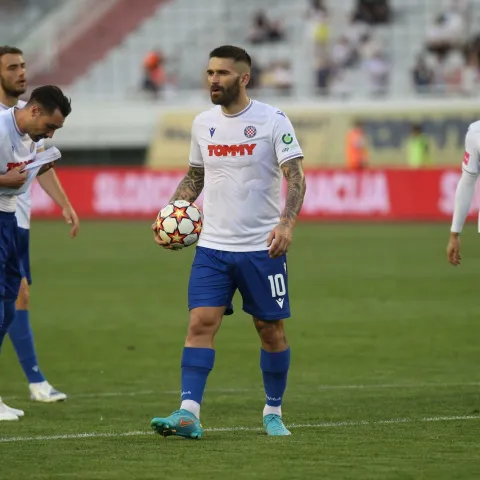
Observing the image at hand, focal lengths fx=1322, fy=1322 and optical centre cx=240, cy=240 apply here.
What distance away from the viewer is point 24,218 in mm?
9875

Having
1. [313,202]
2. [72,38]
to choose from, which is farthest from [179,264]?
[72,38]

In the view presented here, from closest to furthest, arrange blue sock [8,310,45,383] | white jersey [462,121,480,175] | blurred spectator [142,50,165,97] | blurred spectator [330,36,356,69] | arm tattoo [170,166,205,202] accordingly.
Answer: arm tattoo [170,166,205,202], white jersey [462,121,480,175], blue sock [8,310,45,383], blurred spectator [330,36,356,69], blurred spectator [142,50,165,97]

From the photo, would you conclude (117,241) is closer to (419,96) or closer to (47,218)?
(47,218)

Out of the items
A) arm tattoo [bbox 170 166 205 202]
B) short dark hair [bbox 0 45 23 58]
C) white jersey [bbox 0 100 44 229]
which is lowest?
white jersey [bbox 0 100 44 229]

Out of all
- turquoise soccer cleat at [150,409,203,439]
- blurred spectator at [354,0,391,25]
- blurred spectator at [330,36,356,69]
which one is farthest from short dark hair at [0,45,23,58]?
blurred spectator at [354,0,391,25]

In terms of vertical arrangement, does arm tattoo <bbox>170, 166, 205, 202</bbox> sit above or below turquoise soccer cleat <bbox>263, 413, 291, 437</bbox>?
above

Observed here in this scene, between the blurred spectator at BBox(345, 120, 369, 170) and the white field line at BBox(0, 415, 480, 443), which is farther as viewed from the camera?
the blurred spectator at BBox(345, 120, 369, 170)

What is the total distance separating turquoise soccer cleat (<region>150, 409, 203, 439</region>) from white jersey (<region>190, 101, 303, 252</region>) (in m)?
1.07

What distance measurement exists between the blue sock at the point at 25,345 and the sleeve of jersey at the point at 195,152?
8.57 ft

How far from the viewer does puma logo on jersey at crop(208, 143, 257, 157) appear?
809 centimetres

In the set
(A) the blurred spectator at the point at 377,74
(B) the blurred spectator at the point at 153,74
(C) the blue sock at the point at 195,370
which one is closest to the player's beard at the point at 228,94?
(C) the blue sock at the point at 195,370

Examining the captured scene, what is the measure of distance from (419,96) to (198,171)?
91.1ft

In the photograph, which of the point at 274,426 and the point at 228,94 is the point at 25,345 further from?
the point at 228,94

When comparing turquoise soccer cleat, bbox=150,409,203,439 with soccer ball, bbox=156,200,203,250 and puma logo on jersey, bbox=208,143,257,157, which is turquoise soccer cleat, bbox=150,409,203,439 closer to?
soccer ball, bbox=156,200,203,250
